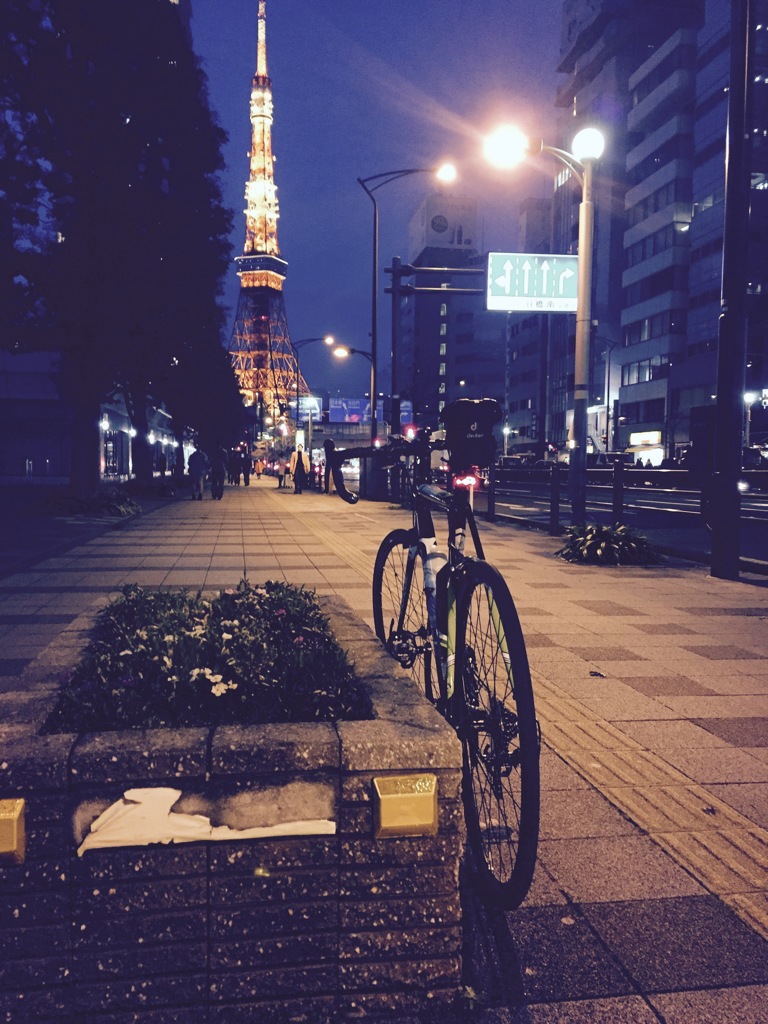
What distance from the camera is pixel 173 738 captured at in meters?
1.93

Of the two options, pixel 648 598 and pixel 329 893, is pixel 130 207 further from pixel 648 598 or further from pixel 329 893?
pixel 329 893

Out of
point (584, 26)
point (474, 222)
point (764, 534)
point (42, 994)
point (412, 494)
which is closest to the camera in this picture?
point (42, 994)

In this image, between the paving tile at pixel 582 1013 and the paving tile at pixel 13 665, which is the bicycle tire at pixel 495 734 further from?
the paving tile at pixel 13 665

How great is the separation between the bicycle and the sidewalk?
220mm

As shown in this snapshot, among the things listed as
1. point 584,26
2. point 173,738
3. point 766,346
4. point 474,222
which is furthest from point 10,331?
point 474,222

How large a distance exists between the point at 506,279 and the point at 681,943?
48.9ft

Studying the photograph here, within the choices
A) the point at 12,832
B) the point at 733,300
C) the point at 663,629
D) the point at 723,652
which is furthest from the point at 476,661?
the point at 733,300

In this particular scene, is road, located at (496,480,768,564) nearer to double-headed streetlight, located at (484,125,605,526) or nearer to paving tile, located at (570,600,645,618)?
double-headed streetlight, located at (484,125,605,526)

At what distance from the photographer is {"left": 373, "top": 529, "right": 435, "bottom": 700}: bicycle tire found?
3615 millimetres

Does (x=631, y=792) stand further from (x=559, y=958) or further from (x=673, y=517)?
(x=673, y=517)

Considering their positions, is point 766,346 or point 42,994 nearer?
point 42,994

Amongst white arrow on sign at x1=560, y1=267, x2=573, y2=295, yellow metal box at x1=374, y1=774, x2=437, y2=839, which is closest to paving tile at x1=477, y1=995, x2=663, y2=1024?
yellow metal box at x1=374, y1=774, x2=437, y2=839

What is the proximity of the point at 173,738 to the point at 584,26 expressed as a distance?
104m

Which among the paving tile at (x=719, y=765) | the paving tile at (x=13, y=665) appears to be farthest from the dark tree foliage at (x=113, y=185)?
the paving tile at (x=719, y=765)
